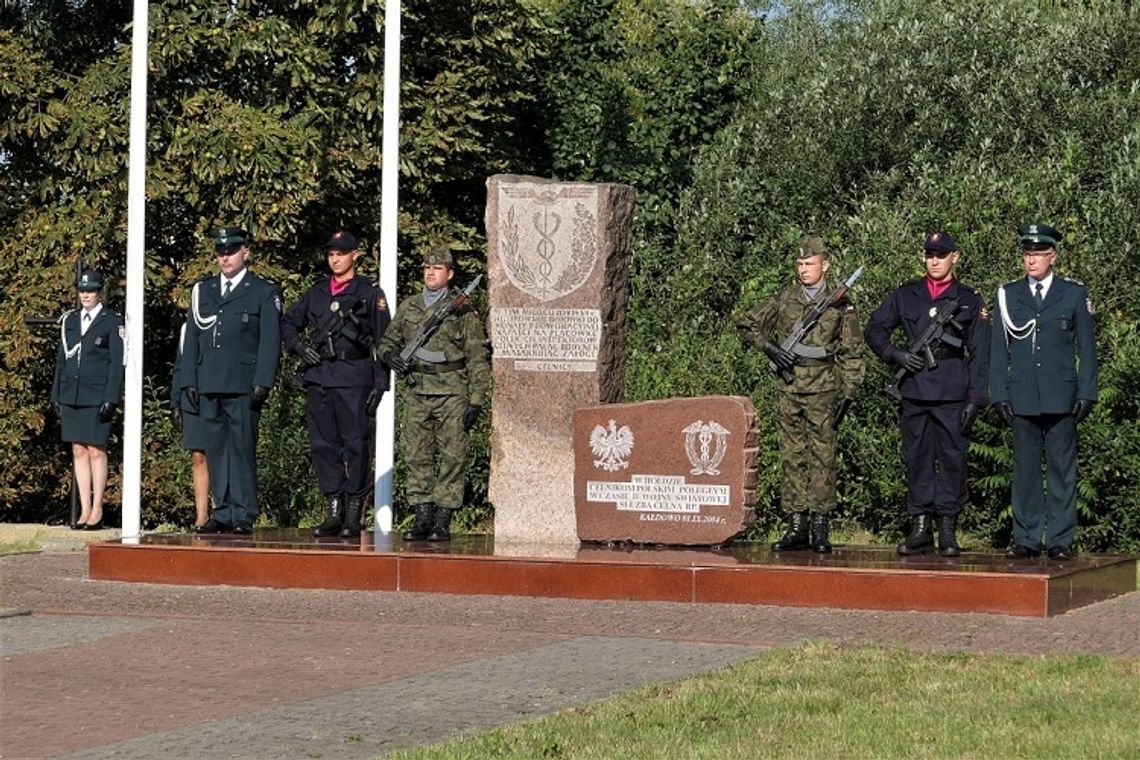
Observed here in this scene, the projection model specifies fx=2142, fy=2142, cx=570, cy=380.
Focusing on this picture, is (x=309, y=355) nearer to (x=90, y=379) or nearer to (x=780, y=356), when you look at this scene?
(x=780, y=356)

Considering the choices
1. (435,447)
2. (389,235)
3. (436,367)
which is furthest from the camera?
(389,235)

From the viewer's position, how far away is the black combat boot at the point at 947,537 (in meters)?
13.2

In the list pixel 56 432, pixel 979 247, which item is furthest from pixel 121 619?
pixel 56 432

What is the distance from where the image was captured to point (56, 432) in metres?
22.4

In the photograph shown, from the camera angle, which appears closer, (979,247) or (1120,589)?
(1120,589)

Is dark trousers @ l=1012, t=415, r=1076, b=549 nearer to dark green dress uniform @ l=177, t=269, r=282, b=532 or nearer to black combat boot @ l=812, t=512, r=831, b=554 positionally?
black combat boot @ l=812, t=512, r=831, b=554

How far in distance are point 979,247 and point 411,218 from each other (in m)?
8.06

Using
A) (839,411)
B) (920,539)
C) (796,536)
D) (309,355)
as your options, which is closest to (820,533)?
(796,536)

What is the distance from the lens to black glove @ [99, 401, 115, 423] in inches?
683

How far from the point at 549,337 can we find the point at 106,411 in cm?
480

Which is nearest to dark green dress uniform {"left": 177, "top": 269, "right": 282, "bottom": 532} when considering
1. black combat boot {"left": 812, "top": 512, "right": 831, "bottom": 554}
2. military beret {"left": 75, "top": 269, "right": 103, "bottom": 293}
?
military beret {"left": 75, "top": 269, "right": 103, "bottom": 293}

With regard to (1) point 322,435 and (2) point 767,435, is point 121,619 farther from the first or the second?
(2) point 767,435

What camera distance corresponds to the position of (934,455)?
13531 mm

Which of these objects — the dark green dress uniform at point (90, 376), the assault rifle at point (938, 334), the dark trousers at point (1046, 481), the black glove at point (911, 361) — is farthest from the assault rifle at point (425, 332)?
the dark green dress uniform at point (90, 376)
